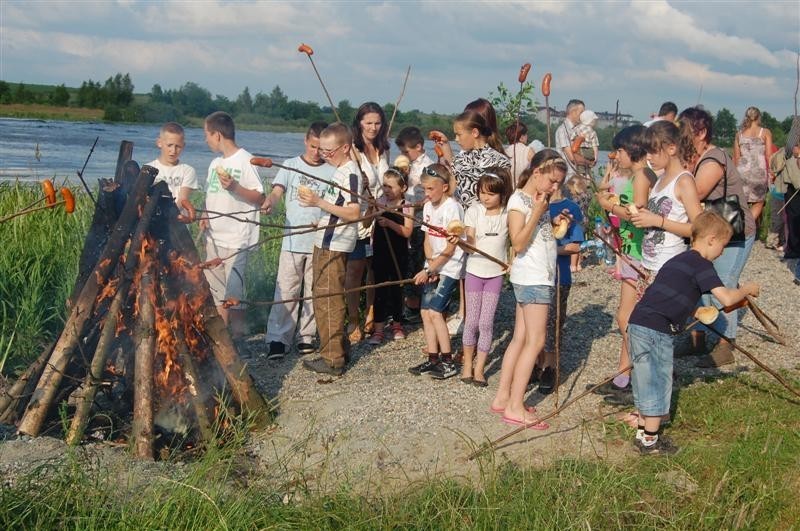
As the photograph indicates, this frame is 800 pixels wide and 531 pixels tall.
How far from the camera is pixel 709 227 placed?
207 inches

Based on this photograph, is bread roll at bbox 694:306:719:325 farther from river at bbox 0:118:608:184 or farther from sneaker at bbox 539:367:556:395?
river at bbox 0:118:608:184

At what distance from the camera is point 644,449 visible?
17.7 feet

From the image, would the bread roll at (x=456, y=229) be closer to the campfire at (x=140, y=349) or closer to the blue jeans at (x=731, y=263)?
the campfire at (x=140, y=349)

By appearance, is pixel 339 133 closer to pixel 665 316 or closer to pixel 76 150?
pixel 665 316

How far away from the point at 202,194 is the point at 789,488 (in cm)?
905

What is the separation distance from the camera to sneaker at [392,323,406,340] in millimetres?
8094

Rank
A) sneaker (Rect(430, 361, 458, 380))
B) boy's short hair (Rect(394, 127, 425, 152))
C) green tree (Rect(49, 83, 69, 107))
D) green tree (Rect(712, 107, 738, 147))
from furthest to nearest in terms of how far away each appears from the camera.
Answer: green tree (Rect(49, 83, 69, 107)) → green tree (Rect(712, 107, 738, 147)) → boy's short hair (Rect(394, 127, 425, 152)) → sneaker (Rect(430, 361, 458, 380))

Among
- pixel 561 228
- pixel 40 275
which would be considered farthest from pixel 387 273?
Answer: pixel 40 275

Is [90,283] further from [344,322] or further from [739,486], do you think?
[739,486]

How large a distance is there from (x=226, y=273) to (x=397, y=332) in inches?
67.9

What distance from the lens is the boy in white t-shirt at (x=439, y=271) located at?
691 centimetres

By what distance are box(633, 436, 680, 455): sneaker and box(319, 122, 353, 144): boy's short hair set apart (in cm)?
313

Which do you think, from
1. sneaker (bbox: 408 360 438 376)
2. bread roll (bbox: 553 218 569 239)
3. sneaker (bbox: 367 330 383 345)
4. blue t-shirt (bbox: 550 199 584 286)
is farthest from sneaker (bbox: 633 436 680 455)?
sneaker (bbox: 367 330 383 345)

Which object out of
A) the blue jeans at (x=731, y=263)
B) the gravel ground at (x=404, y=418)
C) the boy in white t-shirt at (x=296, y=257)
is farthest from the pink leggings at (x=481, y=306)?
the blue jeans at (x=731, y=263)
